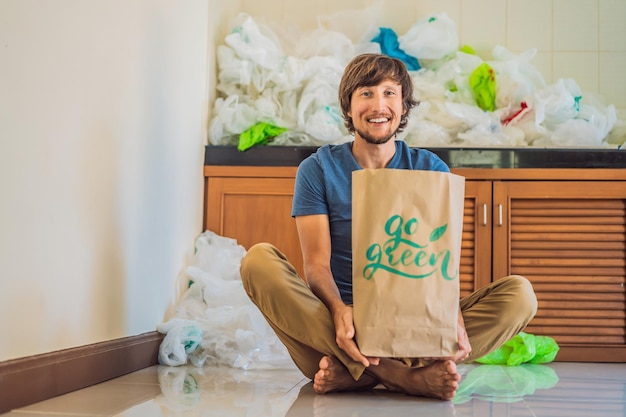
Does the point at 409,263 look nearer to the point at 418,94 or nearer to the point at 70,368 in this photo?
the point at 70,368

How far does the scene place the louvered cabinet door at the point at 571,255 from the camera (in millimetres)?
2707

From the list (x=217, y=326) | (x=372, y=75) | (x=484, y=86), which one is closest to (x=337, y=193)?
(x=372, y=75)

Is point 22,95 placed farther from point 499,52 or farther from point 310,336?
point 499,52

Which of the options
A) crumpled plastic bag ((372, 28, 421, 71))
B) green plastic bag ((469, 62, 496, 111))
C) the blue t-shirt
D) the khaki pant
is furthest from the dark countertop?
the khaki pant

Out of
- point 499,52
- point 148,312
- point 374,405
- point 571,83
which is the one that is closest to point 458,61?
point 499,52

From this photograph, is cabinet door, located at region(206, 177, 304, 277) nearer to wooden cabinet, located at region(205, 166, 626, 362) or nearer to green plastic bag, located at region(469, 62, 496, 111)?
wooden cabinet, located at region(205, 166, 626, 362)

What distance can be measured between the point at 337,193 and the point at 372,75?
0.29 metres

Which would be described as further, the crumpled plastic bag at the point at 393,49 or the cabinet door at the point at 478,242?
the crumpled plastic bag at the point at 393,49

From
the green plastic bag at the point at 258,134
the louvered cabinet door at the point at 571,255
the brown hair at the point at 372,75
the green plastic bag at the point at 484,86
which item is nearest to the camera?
the brown hair at the point at 372,75

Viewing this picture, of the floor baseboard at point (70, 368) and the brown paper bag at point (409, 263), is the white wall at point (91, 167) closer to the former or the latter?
the floor baseboard at point (70, 368)

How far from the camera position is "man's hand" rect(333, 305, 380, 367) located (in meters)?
1.62

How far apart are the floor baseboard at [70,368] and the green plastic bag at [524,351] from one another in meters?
1.05

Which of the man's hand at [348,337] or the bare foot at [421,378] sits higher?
the man's hand at [348,337]

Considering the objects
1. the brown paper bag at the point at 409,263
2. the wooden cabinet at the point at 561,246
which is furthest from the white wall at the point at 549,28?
the brown paper bag at the point at 409,263
